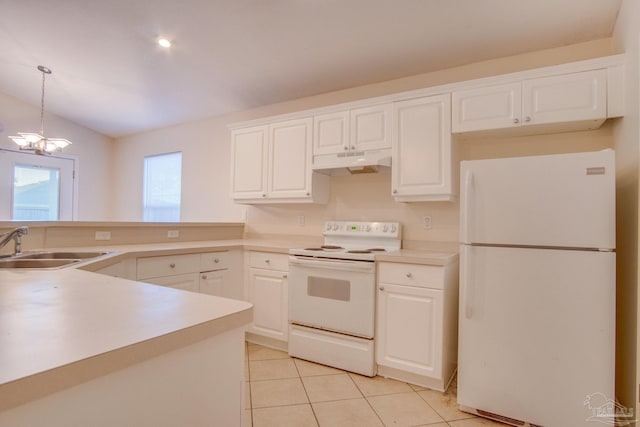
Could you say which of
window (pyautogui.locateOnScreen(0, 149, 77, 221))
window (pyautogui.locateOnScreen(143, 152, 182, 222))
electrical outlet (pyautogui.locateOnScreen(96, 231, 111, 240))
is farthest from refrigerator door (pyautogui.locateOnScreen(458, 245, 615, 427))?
window (pyautogui.locateOnScreen(0, 149, 77, 221))

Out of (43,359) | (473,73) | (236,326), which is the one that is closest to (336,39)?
(473,73)

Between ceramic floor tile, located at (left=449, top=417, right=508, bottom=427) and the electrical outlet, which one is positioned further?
the electrical outlet

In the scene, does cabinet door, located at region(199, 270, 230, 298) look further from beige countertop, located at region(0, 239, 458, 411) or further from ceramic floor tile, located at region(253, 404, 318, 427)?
beige countertop, located at region(0, 239, 458, 411)

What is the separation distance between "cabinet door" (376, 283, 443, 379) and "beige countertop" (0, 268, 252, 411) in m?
1.62

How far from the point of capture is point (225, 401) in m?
0.77

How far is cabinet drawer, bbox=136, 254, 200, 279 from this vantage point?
229cm

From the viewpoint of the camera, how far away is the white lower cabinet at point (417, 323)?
6.96ft

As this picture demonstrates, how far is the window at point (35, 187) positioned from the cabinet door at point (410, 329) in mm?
5061

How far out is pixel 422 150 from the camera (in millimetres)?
2477

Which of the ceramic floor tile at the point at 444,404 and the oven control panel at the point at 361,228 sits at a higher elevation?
the oven control panel at the point at 361,228

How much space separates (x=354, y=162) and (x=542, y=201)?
1354 mm

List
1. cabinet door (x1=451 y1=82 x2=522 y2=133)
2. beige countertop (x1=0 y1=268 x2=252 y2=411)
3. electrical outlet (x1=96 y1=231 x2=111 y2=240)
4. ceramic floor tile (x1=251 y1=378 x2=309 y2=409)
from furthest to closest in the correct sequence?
1. electrical outlet (x1=96 y1=231 x2=111 y2=240)
2. cabinet door (x1=451 y1=82 x2=522 y2=133)
3. ceramic floor tile (x1=251 y1=378 x2=309 y2=409)
4. beige countertop (x1=0 y1=268 x2=252 y2=411)

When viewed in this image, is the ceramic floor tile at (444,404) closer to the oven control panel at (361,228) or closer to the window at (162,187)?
the oven control panel at (361,228)

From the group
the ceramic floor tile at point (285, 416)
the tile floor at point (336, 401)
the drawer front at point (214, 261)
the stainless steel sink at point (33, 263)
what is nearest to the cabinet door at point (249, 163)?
the drawer front at point (214, 261)
